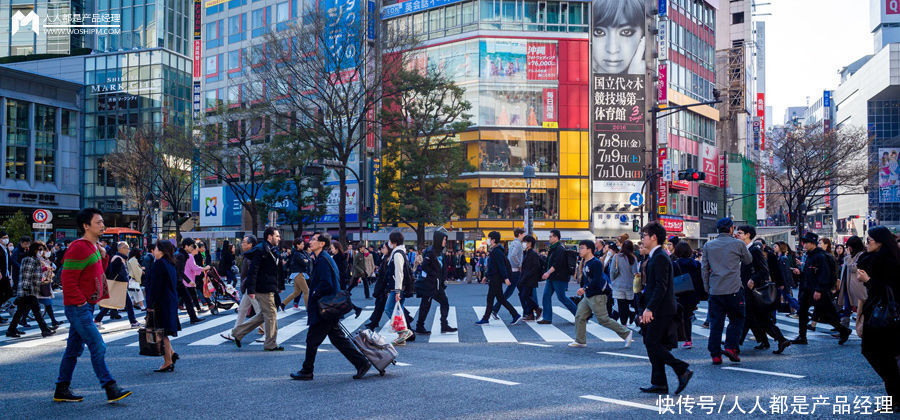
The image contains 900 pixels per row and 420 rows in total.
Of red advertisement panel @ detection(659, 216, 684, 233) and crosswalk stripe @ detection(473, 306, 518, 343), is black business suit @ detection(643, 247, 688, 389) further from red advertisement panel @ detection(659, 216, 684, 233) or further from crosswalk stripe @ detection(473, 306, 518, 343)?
red advertisement panel @ detection(659, 216, 684, 233)

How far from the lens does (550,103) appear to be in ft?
145

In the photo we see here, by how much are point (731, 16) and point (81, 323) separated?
61.0 m

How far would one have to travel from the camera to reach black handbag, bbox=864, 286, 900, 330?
19.0 feet

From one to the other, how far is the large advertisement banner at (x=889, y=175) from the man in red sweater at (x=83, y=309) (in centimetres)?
7037

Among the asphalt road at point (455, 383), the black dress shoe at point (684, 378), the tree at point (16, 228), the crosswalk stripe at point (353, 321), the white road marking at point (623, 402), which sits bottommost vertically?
the crosswalk stripe at point (353, 321)

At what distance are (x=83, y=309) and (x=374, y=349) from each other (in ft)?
9.32

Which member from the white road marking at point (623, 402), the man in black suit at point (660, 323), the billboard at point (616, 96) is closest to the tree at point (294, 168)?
the billboard at point (616, 96)

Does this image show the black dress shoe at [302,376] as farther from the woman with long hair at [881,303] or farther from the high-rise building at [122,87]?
the high-rise building at [122,87]

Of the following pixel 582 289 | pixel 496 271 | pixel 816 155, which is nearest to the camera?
pixel 582 289

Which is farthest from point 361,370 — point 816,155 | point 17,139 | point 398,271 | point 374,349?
point 17,139

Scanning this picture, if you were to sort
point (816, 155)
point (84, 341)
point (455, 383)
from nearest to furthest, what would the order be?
point (84, 341) < point (455, 383) < point (816, 155)

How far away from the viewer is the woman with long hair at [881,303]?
231 inches

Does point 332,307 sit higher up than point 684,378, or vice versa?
point 332,307

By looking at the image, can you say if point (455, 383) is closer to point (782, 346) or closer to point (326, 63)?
point (782, 346)
